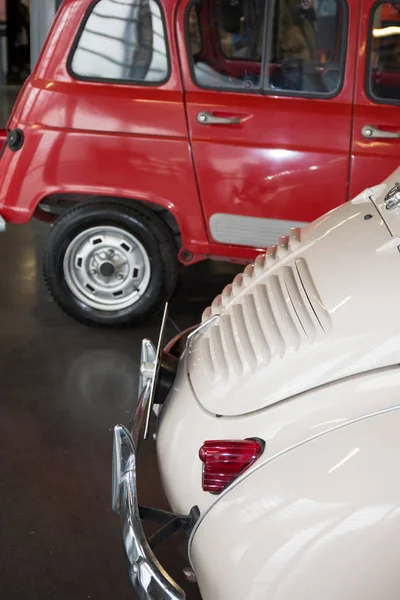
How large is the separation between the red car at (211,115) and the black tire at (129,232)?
0.02 meters

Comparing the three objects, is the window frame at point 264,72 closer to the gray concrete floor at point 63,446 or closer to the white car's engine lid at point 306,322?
the gray concrete floor at point 63,446

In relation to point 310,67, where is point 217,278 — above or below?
below

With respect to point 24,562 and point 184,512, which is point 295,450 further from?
point 24,562

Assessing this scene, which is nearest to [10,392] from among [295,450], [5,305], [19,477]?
[19,477]

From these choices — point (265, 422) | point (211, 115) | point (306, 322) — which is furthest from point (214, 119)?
point (265, 422)

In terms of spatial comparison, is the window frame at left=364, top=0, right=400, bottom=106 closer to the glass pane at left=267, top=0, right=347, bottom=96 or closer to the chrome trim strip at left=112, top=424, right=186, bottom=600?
the glass pane at left=267, top=0, right=347, bottom=96

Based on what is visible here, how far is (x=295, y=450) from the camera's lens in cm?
195

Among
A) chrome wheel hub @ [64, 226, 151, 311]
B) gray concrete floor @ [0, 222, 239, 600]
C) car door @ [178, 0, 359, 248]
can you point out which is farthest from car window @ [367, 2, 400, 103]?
gray concrete floor @ [0, 222, 239, 600]

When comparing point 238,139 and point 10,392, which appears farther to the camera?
point 238,139

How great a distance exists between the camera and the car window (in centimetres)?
422

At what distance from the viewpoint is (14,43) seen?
53.5ft

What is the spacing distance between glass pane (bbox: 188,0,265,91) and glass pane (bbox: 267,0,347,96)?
0.33 ft

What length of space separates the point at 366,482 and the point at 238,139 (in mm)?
2795

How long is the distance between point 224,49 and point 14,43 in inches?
515
